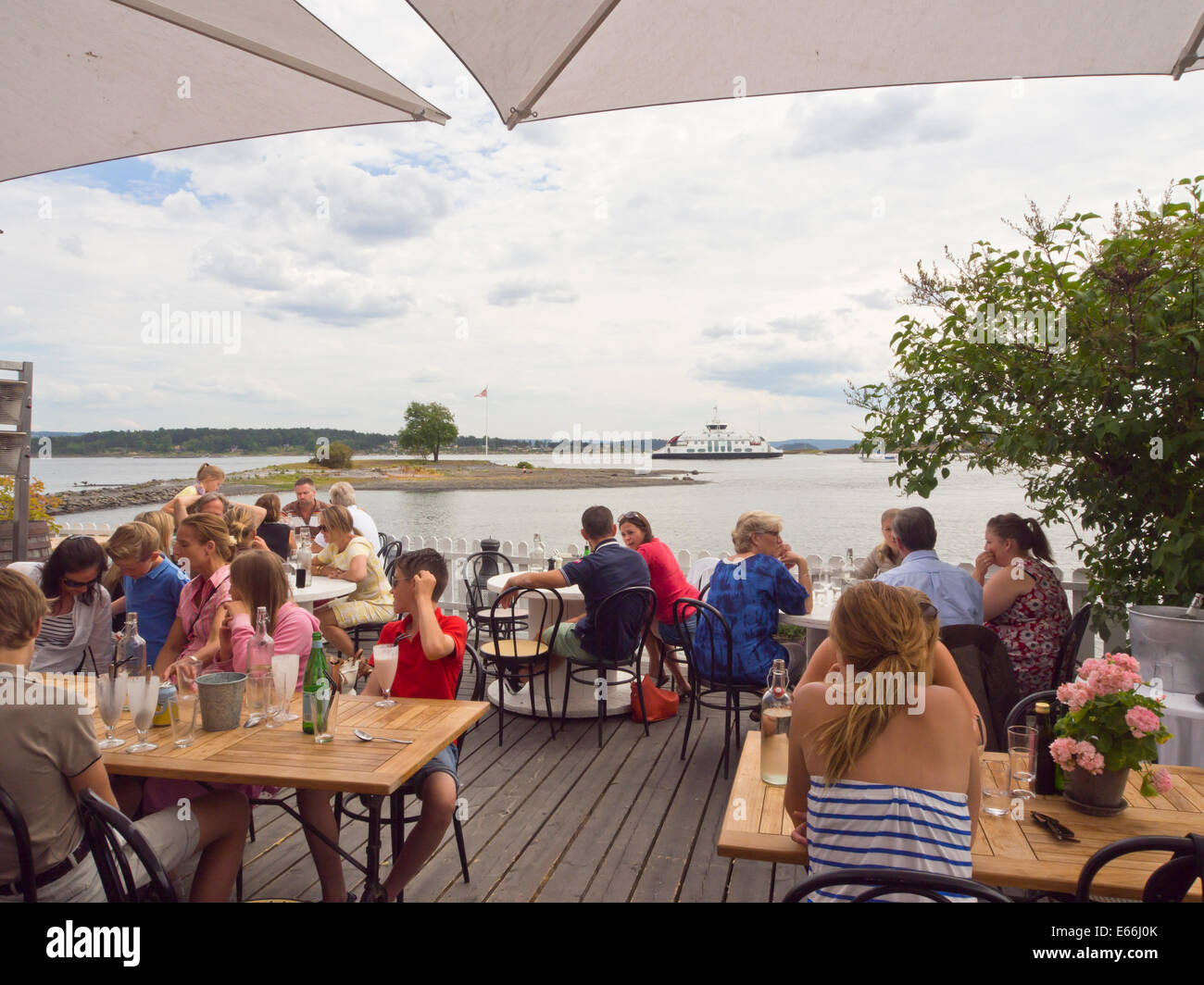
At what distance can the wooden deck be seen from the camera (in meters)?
2.82

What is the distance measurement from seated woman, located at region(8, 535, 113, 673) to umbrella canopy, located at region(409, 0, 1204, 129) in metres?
3.01

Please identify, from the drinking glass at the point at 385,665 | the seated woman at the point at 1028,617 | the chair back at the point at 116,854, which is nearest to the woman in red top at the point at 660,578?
the seated woman at the point at 1028,617

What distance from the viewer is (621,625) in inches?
180

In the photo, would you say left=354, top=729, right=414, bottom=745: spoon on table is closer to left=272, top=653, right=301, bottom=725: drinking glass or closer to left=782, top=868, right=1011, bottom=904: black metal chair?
left=272, top=653, right=301, bottom=725: drinking glass

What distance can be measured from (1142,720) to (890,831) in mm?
736

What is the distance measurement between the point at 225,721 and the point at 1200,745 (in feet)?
12.2

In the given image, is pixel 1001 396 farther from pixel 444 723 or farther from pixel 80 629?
pixel 80 629

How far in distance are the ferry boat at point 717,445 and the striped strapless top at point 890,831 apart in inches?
1624

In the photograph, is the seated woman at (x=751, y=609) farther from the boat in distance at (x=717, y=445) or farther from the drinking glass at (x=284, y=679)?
the boat in distance at (x=717, y=445)

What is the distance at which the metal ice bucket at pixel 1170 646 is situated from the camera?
2943mm

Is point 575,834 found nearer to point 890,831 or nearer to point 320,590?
point 890,831

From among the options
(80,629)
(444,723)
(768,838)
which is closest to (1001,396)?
(768,838)

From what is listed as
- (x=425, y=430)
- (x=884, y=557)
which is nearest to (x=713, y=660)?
(x=884, y=557)

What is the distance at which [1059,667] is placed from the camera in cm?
378
